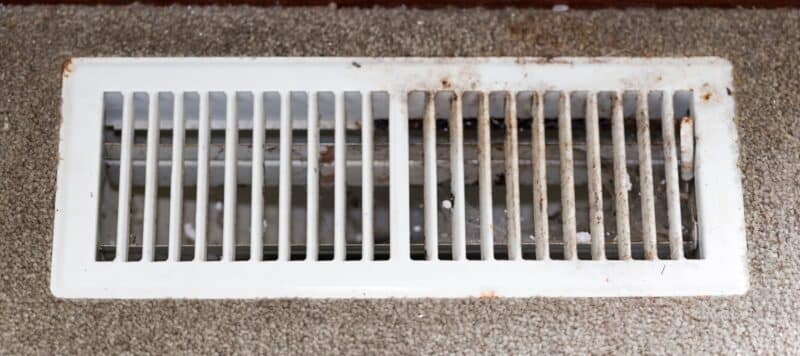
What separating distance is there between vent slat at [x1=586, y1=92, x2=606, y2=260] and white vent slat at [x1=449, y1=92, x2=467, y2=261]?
0.11 metres

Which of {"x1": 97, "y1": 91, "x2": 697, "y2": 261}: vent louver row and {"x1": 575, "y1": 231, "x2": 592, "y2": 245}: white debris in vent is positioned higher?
{"x1": 97, "y1": 91, "x2": 697, "y2": 261}: vent louver row

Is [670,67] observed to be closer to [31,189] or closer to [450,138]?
[450,138]

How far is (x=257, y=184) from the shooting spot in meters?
0.72

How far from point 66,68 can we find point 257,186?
21 cm

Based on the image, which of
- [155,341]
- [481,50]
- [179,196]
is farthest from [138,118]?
[481,50]

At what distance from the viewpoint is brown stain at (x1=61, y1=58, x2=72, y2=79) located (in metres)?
0.75

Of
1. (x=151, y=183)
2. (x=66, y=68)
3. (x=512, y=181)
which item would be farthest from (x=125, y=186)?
(x=512, y=181)

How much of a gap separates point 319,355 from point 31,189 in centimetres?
30

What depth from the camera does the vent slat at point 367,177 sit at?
2.35 feet

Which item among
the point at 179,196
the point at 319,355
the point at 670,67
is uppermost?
the point at 670,67

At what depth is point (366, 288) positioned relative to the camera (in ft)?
2.34

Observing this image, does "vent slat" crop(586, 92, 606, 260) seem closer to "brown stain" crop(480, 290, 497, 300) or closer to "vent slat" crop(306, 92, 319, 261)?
"brown stain" crop(480, 290, 497, 300)

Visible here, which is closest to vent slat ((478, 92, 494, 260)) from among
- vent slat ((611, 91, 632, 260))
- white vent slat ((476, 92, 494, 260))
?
white vent slat ((476, 92, 494, 260))

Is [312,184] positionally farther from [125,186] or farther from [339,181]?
[125,186]
